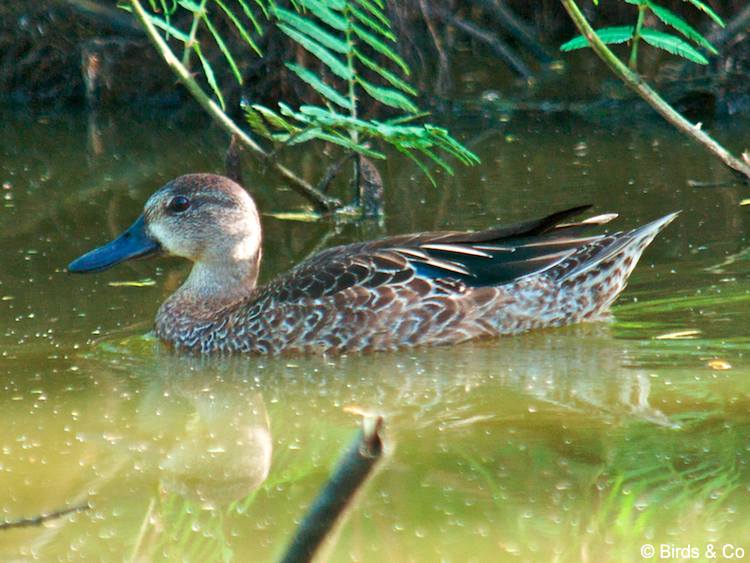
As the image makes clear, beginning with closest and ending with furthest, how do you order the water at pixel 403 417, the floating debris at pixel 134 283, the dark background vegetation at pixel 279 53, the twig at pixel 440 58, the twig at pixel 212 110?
1. the water at pixel 403 417
2. the twig at pixel 212 110
3. the floating debris at pixel 134 283
4. the twig at pixel 440 58
5. the dark background vegetation at pixel 279 53

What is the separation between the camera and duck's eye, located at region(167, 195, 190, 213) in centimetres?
814

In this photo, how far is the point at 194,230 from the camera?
8.12 metres

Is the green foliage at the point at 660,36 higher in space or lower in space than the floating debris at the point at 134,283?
higher

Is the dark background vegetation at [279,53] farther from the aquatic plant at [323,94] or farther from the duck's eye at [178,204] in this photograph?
the duck's eye at [178,204]

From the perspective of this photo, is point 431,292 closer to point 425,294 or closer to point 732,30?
point 425,294

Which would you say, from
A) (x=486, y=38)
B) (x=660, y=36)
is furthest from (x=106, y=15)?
(x=660, y=36)

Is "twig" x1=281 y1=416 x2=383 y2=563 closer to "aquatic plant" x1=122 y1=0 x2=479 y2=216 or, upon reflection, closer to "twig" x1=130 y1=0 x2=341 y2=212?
"aquatic plant" x1=122 y1=0 x2=479 y2=216

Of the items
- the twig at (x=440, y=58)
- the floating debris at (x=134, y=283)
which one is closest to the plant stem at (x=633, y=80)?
the floating debris at (x=134, y=283)

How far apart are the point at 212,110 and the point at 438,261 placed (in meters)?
2.19

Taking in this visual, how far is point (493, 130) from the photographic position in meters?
13.9

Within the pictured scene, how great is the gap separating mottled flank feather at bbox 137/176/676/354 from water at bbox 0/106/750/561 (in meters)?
0.13

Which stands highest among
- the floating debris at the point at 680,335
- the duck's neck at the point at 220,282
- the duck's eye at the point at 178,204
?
the duck's eye at the point at 178,204

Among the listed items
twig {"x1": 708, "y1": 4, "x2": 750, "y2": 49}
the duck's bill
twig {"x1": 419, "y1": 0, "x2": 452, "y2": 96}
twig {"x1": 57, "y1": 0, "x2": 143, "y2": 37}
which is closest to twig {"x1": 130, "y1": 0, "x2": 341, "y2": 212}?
the duck's bill

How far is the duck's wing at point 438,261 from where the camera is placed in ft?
24.8
